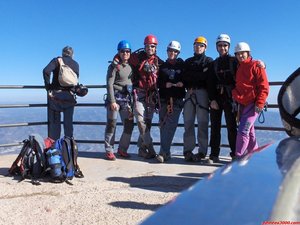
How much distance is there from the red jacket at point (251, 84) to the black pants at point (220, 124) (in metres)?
0.60

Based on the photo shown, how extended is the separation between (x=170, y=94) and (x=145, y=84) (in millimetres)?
425

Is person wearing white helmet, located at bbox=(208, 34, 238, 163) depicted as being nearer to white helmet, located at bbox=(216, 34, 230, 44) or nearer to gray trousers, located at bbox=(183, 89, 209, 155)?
white helmet, located at bbox=(216, 34, 230, 44)

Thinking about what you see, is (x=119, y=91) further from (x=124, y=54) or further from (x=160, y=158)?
(x=160, y=158)

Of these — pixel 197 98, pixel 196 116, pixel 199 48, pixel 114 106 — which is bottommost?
pixel 196 116

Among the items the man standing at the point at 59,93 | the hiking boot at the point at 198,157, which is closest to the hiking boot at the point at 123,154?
the man standing at the point at 59,93

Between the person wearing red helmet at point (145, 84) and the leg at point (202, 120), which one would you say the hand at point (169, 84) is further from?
the leg at point (202, 120)

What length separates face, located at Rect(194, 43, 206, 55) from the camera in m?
5.77

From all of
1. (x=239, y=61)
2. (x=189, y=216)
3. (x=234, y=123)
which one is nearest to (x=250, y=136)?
(x=234, y=123)

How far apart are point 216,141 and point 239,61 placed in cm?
140

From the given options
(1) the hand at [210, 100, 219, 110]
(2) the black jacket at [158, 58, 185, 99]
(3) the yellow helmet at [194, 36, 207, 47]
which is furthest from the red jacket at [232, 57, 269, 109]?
(2) the black jacket at [158, 58, 185, 99]

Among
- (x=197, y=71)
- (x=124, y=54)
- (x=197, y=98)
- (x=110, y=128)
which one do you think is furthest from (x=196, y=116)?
(x=124, y=54)

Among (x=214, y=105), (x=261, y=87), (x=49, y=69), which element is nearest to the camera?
(x=261, y=87)

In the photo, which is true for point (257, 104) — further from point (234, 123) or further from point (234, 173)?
point (234, 173)

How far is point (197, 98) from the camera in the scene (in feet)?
19.2
